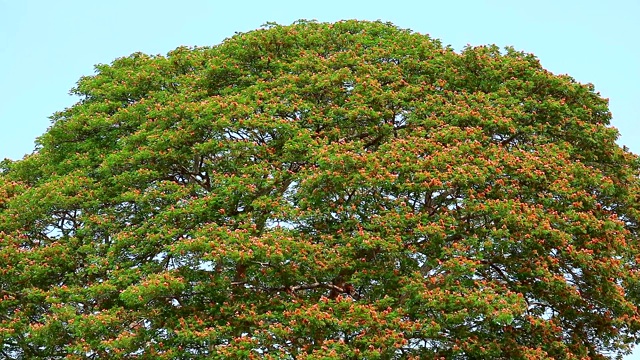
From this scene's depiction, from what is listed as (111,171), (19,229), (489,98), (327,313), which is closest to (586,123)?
(489,98)

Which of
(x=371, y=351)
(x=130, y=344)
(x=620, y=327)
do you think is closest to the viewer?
(x=371, y=351)

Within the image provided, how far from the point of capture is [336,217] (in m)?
18.8

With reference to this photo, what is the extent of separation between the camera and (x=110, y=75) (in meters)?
24.7

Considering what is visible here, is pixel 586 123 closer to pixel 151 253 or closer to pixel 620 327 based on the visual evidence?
pixel 620 327

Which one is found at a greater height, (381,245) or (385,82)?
(385,82)

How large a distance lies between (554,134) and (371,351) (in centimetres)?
825

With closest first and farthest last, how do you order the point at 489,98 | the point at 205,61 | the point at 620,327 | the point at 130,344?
the point at 130,344 → the point at 620,327 → the point at 489,98 → the point at 205,61

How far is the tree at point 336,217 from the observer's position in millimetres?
17406

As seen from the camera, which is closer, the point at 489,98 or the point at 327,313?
the point at 327,313

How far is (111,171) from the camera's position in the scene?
2103 cm

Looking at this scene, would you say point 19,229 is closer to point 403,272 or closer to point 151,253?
point 151,253

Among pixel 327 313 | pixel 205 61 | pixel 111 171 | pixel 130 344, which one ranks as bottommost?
pixel 130 344

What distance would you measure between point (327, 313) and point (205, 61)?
9800 millimetres

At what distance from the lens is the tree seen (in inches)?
685
